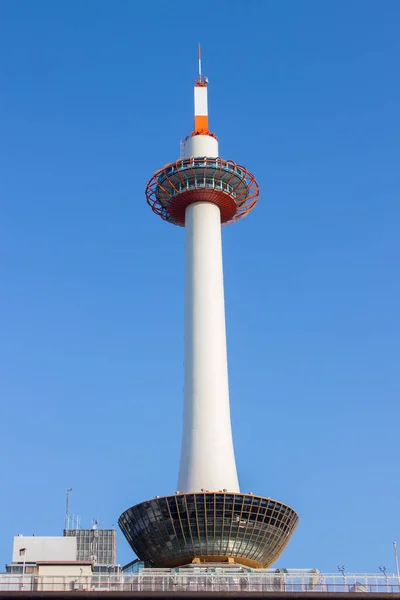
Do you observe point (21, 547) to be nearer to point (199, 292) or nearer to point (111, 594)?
point (111, 594)

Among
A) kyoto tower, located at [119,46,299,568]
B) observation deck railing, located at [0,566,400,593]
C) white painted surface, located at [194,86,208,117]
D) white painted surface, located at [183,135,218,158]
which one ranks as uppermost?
white painted surface, located at [194,86,208,117]

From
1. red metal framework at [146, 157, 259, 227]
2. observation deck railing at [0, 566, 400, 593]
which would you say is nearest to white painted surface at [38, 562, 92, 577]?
observation deck railing at [0, 566, 400, 593]

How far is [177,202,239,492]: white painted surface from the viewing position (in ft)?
392

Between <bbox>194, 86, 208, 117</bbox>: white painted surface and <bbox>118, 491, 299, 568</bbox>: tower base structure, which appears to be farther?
<bbox>194, 86, 208, 117</bbox>: white painted surface

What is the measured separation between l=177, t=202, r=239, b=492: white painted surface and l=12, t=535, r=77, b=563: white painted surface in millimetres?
15646

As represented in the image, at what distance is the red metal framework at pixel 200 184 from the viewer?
135 meters

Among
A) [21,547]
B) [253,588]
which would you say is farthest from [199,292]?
[253,588]

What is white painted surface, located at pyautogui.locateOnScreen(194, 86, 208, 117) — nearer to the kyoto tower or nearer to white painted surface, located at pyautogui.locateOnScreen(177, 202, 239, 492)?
the kyoto tower

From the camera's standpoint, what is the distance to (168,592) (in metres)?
89.2

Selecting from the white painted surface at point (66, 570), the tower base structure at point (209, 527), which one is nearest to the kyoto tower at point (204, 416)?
the tower base structure at point (209, 527)

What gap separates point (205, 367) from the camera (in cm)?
12650

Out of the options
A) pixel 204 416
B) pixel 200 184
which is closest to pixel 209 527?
pixel 204 416

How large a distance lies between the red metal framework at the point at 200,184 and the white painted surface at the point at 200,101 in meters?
14.9

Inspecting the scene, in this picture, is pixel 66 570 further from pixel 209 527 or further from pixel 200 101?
pixel 200 101
